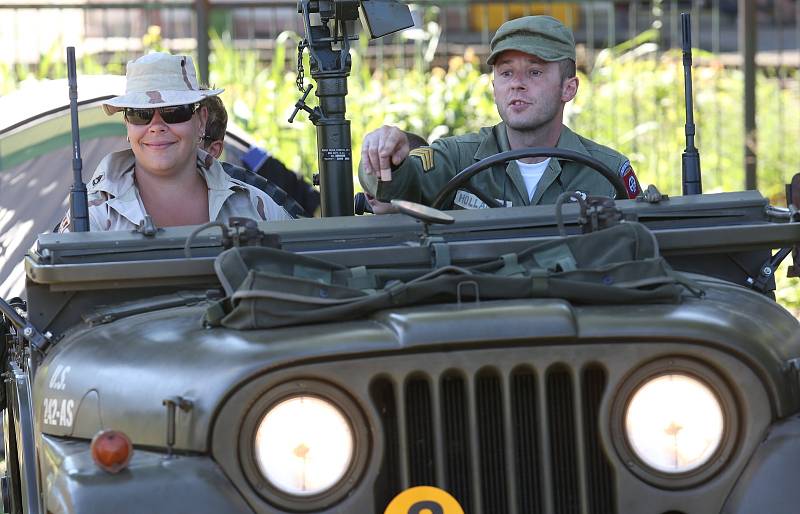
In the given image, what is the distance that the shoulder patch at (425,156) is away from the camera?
4701mm

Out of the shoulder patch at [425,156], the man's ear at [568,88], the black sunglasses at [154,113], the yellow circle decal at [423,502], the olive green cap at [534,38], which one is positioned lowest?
the yellow circle decal at [423,502]

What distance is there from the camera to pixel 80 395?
315cm

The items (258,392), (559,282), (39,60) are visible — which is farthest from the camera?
(39,60)

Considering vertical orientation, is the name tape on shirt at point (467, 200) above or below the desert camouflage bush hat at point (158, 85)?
below

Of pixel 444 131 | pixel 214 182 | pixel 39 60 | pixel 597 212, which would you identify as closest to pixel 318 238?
pixel 597 212

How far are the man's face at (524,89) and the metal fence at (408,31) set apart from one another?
5.82 metres

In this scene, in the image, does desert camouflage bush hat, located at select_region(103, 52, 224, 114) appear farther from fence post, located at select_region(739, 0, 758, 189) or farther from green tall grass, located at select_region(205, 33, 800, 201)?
fence post, located at select_region(739, 0, 758, 189)

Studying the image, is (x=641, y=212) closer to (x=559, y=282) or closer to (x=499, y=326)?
(x=559, y=282)

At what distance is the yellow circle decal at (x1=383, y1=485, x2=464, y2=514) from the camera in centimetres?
285

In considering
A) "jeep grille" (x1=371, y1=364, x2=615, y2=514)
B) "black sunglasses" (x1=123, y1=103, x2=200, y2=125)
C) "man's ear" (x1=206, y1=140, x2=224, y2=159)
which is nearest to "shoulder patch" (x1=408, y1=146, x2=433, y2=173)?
"black sunglasses" (x1=123, y1=103, x2=200, y2=125)

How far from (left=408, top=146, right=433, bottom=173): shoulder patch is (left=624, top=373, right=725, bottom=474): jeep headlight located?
1.95m

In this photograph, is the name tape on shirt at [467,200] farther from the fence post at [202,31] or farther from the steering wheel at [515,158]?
the fence post at [202,31]

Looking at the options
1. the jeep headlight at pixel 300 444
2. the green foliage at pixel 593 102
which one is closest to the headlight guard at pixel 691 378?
the jeep headlight at pixel 300 444

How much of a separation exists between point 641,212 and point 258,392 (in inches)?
55.1
